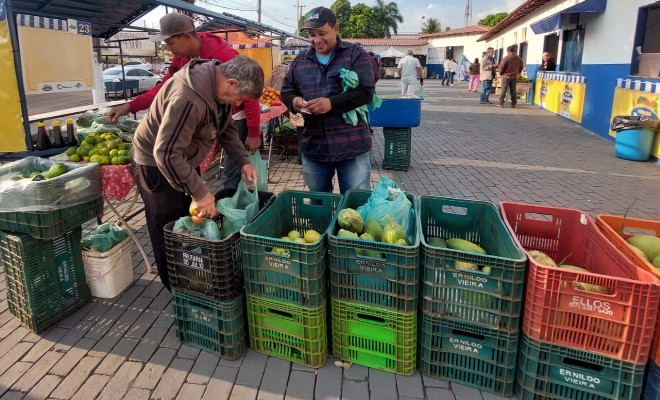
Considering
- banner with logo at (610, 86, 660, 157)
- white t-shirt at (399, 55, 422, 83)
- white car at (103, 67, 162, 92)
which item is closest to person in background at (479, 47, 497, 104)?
white t-shirt at (399, 55, 422, 83)

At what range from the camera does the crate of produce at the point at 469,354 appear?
243cm

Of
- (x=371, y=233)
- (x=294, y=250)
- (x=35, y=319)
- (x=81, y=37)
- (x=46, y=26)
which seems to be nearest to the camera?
(x=294, y=250)

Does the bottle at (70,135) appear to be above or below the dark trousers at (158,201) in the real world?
above

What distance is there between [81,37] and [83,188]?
3.01 m

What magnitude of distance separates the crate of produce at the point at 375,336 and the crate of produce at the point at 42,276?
2.05m

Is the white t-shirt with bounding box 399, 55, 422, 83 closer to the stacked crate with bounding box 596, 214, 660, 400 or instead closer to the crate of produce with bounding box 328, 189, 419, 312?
the stacked crate with bounding box 596, 214, 660, 400

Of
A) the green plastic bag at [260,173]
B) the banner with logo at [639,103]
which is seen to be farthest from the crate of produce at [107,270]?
the banner with logo at [639,103]

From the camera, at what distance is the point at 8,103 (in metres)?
4.07

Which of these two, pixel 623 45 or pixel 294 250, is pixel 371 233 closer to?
pixel 294 250

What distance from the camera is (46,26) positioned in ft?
15.3

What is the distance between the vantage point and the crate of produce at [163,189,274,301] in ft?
8.62

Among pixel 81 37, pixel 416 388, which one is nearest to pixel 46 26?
pixel 81 37

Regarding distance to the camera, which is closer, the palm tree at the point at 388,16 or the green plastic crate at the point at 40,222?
the green plastic crate at the point at 40,222

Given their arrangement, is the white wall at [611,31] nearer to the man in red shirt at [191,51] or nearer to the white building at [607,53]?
the white building at [607,53]
